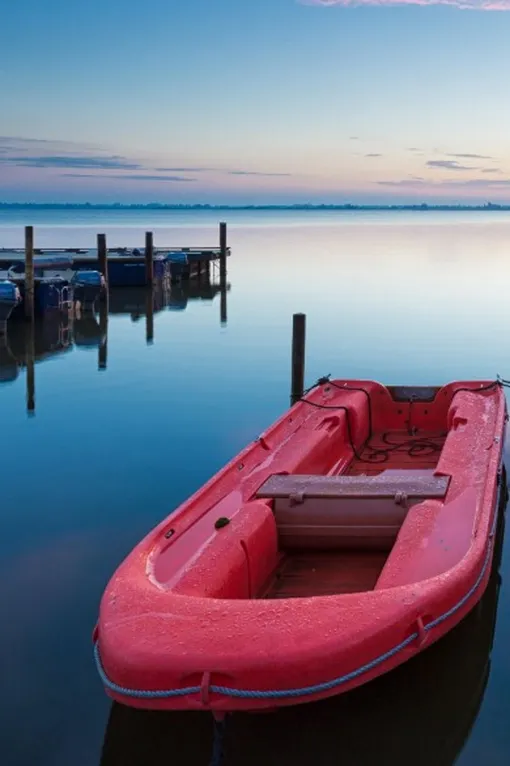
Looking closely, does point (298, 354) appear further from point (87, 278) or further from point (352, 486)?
point (87, 278)

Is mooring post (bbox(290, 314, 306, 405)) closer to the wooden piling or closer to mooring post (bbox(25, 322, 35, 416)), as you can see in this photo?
mooring post (bbox(25, 322, 35, 416))

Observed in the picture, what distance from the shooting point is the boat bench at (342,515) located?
20.2 ft

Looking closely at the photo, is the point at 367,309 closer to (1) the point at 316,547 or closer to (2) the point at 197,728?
(1) the point at 316,547

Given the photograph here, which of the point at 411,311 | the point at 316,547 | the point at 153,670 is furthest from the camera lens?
the point at 411,311

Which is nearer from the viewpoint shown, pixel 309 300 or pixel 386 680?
pixel 386 680

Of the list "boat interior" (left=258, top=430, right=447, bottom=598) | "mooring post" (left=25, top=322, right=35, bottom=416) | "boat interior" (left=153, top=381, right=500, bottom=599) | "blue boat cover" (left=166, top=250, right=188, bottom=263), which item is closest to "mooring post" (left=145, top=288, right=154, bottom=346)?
"mooring post" (left=25, top=322, right=35, bottom=416)

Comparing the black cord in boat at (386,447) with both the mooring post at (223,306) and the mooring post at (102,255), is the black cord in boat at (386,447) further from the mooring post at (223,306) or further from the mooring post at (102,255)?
the mooring post at (102,255)

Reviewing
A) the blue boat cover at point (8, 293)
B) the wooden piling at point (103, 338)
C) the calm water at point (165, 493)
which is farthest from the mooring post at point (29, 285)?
the wooden piling at point (103, 338)

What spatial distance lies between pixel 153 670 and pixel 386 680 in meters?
1.70

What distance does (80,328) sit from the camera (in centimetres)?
2175

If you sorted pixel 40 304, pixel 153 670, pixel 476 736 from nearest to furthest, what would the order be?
pixel 153 670
pixel 476 736
pixel 40 304

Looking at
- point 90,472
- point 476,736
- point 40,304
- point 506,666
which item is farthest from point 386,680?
point 40,304

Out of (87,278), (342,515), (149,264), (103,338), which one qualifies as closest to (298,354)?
(342,515)

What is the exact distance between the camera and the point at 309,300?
28297 millimetres
